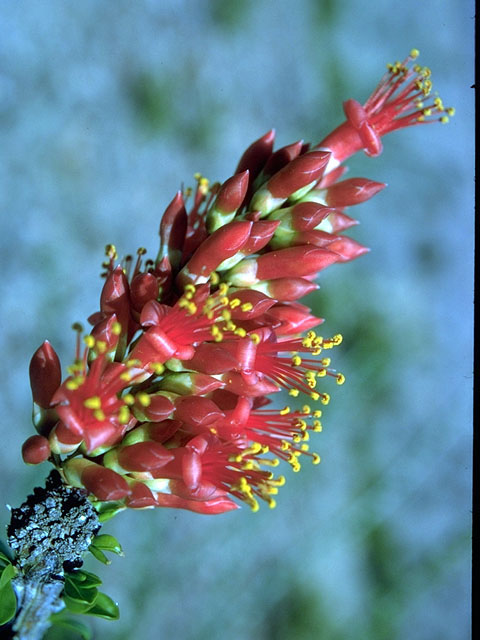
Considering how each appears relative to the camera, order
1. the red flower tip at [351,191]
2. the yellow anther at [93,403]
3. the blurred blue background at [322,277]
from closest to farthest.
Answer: the yellow anther at [93,403] → the red flower tip at [351,191] → the blurred blue background at [322,277]

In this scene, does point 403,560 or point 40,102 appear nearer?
point 40,102

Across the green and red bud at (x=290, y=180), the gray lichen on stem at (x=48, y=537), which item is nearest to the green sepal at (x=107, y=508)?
the gray lichen on stem at (x=48, y=537)

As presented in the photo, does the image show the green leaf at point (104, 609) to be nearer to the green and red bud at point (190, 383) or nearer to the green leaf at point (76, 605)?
the green leaf at point (76, 605)

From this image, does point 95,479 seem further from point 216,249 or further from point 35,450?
point 216,249

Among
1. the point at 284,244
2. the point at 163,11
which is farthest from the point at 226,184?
the point at 163,11

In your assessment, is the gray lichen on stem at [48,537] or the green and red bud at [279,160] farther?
the green and red bud at [279,160]

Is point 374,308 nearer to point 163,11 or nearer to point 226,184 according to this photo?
point 163,11
